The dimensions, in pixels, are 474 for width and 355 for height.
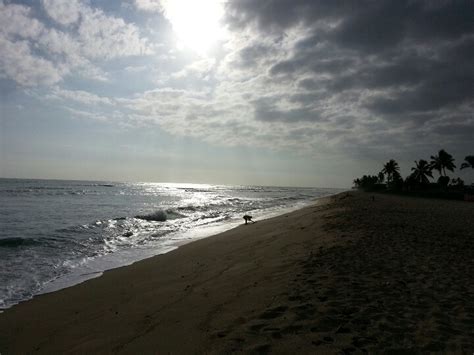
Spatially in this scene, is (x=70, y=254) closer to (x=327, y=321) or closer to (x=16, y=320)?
(x=16, y=320)

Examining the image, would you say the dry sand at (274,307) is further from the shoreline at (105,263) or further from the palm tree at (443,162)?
the palm tree at (443,162)

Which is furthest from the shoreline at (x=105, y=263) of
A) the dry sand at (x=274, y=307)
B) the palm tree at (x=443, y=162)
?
the palm tree at (x=443, y=162)

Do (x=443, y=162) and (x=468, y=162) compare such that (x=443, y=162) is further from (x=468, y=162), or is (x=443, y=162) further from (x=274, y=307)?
(x=274, y=307)

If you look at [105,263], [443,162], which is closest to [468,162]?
[443,162]

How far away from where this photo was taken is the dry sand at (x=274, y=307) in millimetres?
4137

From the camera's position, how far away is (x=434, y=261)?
304 inches

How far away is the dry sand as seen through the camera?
4.14m

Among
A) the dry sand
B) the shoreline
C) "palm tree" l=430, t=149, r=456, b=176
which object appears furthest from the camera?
"palm tree" l=430, t=149, r=456, b=176

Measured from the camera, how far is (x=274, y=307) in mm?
5094

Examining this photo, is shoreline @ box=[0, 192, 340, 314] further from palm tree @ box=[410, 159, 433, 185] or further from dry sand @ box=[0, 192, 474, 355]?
palm tree @ box=[410, 159, 433, 185]

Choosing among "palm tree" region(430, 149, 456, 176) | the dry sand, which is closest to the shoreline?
the dry sand

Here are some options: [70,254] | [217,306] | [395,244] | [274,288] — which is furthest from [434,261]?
[70,254]

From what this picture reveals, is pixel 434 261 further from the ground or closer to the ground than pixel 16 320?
further from the ground

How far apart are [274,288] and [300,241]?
5.16m
